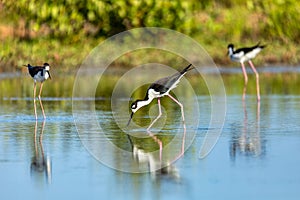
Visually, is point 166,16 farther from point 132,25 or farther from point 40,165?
point 40,165

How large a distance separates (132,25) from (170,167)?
1354cm

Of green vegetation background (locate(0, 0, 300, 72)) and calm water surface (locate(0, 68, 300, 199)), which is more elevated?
green vegetation background (locate(0, 0, 300, 72))

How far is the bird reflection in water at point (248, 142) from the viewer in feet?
30.5

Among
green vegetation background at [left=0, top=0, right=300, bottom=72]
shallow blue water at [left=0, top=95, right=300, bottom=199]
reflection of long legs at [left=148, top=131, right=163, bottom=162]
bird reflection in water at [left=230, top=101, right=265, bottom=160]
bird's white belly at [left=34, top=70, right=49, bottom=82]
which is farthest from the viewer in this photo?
green vegetation background at [left=0, top=0, right=300, bottom=72]

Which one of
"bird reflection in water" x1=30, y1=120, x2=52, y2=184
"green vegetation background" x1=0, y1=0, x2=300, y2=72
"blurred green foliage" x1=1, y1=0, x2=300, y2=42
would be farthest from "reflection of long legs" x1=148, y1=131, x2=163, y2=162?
"blurred green foliage" x1=1, y1=0, x2=300, y2=42

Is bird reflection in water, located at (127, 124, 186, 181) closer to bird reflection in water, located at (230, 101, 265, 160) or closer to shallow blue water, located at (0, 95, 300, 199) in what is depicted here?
shallow blue water, located at (0, 95, 300, 199)

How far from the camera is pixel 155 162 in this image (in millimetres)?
8875

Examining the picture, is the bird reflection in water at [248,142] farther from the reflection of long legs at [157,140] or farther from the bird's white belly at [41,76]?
the bird's white belly at [41,76]

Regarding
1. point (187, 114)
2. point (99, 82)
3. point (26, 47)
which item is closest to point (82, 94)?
point (99, 82)

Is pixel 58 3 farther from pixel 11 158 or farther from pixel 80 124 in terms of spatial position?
pixel 11 158

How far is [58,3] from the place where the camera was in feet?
71.0

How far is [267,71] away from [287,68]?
0.57m

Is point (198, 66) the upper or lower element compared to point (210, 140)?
upper

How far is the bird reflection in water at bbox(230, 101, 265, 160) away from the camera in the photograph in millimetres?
9297
